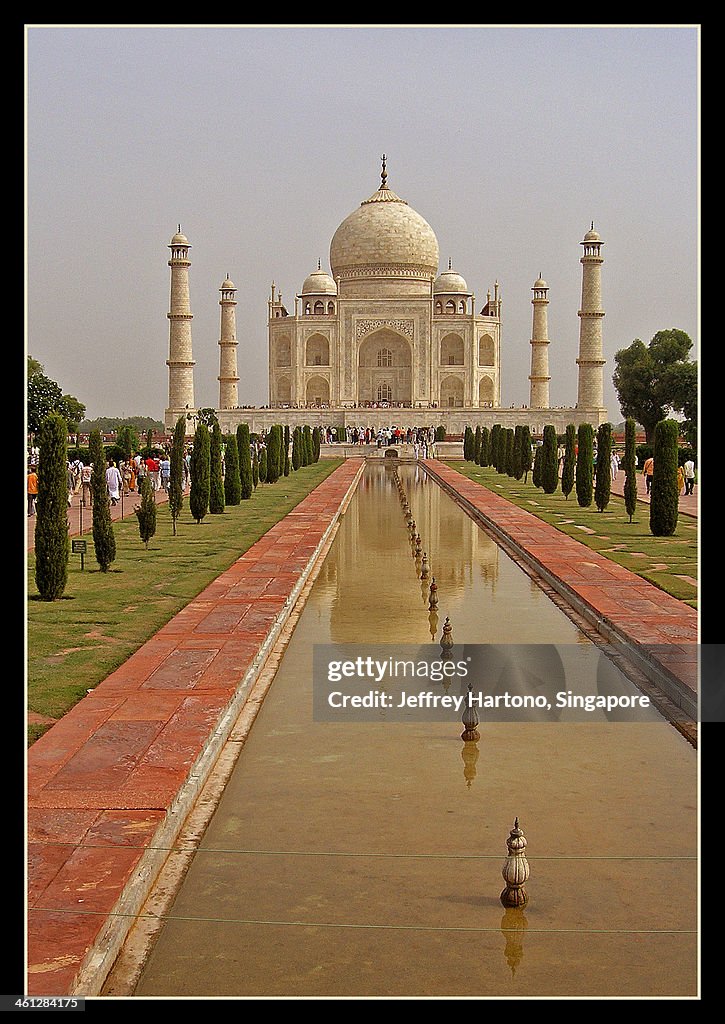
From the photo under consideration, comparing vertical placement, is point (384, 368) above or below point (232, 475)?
above

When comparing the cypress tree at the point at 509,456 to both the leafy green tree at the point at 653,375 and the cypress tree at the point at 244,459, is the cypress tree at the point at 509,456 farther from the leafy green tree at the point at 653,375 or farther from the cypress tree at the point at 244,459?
the leafy green tree at the point at 653,375

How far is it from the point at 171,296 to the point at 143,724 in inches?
1204

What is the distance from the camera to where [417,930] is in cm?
232

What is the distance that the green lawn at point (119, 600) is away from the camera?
14.9 ft

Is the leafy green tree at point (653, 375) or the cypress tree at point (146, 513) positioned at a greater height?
the leafy green tree at point (653, 375)

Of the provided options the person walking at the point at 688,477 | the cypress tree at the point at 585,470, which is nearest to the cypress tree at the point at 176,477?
the cypress tree at the point at 585,470

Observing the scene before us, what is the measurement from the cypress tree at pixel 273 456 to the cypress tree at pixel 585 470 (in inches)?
244

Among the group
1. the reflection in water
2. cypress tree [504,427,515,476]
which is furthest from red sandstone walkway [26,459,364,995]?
cypress tree [504,427,515,476]

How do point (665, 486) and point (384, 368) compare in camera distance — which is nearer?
point (665, 486)

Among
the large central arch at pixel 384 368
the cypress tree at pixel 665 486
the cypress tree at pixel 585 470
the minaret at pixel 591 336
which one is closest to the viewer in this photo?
the cypress tree at pixel 665 486

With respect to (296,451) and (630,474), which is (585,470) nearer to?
(630,474)

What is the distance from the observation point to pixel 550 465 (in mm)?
15836

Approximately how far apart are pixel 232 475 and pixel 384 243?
1021 inches

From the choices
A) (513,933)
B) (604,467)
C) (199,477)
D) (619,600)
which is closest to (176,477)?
(199,477)
